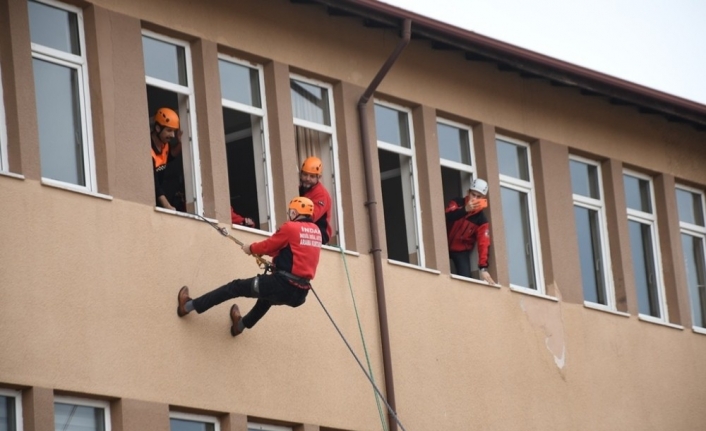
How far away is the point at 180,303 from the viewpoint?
2109cm

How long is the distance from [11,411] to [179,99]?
442 centimetres

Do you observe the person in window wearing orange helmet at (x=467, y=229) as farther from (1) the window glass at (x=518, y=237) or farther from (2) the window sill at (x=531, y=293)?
(1) the window glass at (x=518, y=237)

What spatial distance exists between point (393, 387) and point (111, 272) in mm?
3898

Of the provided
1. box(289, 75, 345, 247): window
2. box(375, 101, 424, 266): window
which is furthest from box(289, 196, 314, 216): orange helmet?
box(375, 101, 424, 266): window

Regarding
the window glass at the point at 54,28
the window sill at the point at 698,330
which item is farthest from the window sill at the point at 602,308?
the window glass at the point at 54,28

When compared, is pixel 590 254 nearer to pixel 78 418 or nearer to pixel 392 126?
pixel 392 126

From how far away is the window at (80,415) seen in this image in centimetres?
1994

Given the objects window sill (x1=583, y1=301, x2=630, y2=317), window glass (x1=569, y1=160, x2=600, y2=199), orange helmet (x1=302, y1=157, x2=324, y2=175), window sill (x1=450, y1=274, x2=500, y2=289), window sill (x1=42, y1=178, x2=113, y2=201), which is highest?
window glass (x1=569, y1=160, x2=600, y2=199)

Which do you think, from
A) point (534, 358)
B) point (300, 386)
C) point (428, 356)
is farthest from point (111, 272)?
point (534, 358)

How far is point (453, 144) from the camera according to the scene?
25.7 m

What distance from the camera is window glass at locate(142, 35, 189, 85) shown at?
2216cm

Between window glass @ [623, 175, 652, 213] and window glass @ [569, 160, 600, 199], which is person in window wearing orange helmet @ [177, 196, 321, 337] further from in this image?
window glass @ [623, 175, 652, 213]

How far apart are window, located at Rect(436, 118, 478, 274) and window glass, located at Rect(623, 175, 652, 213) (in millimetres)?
2882

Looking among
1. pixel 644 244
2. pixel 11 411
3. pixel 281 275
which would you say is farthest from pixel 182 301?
pixel 644 244
